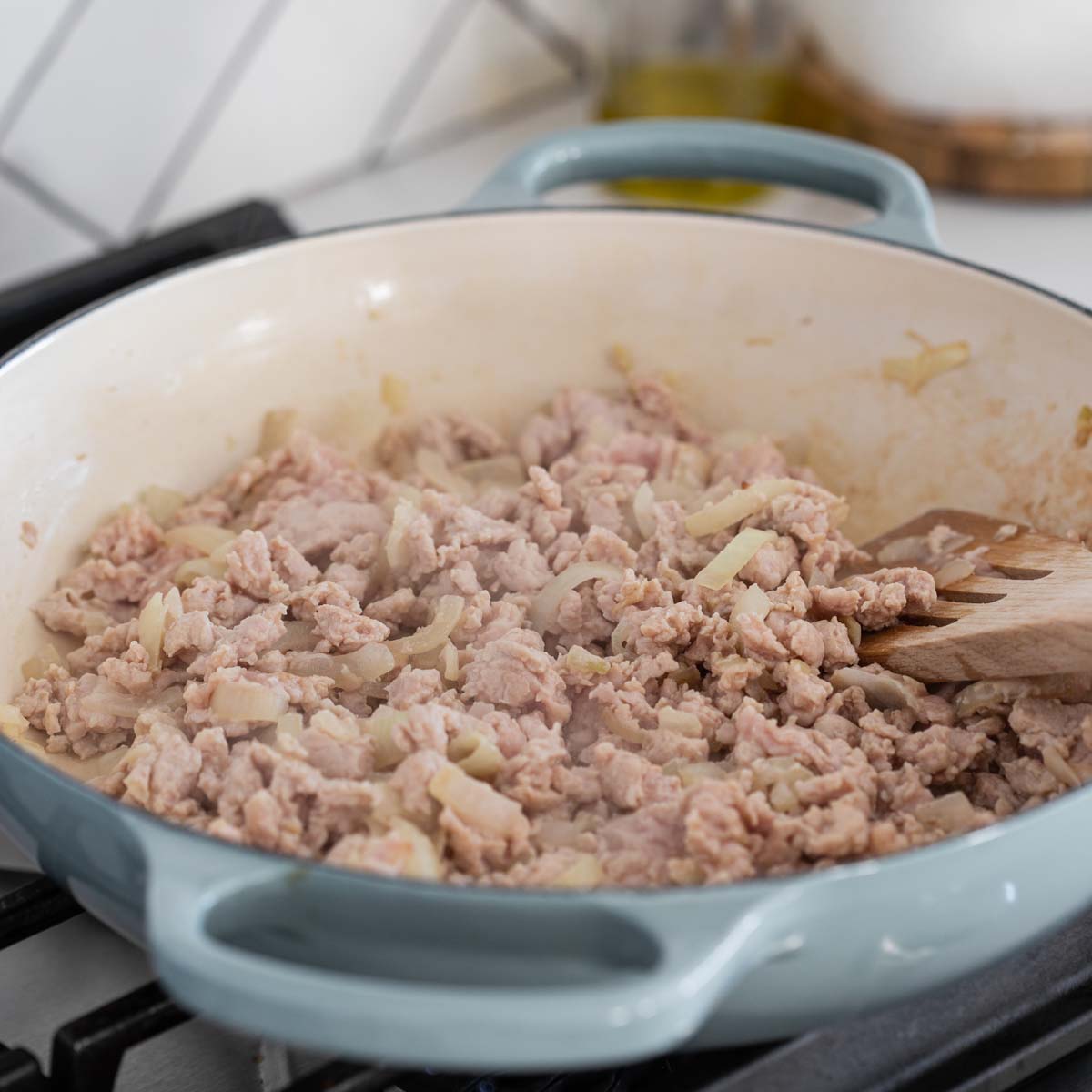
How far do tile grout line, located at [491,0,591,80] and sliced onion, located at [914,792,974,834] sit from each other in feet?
4.61

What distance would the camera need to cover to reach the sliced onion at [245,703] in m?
0.93

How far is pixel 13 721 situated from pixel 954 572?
0.71m

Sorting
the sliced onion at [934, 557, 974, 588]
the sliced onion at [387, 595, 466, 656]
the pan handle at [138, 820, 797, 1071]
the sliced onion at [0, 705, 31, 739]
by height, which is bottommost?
the sliced onion at [934, 557, 974, 588]

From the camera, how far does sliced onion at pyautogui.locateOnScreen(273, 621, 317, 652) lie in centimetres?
104

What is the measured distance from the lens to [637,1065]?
2.72ft

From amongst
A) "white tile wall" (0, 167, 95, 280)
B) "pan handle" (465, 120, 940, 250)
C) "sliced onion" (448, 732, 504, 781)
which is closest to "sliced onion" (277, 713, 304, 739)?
"sliced onion" (448, 732, 504, 781)

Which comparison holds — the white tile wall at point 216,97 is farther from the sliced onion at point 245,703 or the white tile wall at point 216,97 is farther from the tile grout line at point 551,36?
the sliced onion at point 245,703

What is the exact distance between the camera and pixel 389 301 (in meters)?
1.30

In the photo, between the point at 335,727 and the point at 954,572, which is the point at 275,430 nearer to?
the point at 335,727

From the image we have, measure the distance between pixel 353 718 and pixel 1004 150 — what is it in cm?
129

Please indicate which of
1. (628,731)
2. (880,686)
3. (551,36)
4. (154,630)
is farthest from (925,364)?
(551,36)

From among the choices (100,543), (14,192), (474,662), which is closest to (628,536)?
(474,662)

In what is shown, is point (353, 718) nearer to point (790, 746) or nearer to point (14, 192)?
point (790, 746)

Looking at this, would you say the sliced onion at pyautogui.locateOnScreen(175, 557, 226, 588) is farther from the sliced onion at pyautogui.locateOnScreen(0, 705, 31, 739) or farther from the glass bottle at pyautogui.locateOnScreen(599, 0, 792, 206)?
the glass bottle at pyautogui.locateOnScreen(599, 0, 792, 206)
